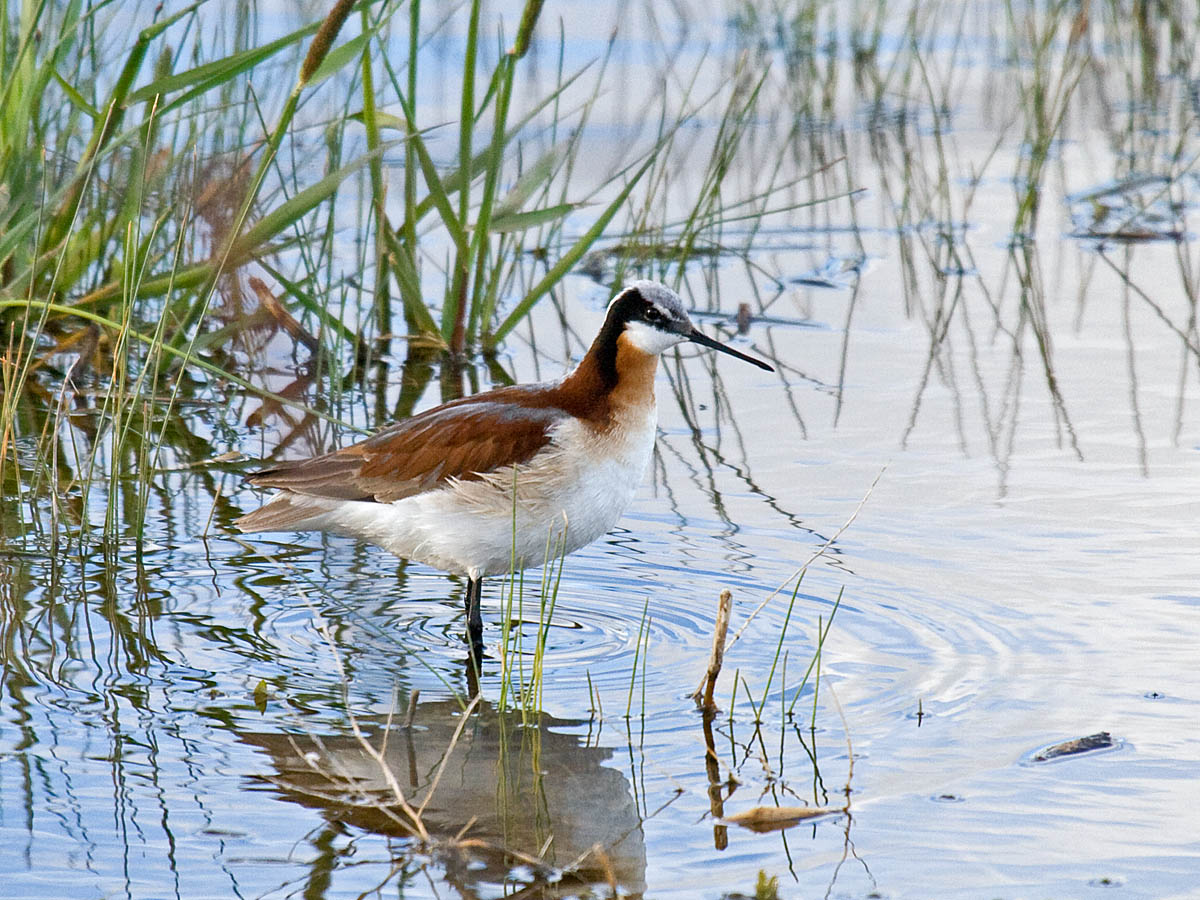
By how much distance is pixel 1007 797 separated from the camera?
4.60m

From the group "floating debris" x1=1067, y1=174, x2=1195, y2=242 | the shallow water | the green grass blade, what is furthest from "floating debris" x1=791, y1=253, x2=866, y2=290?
the green grass blade

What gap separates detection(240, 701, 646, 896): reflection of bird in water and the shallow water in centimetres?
1

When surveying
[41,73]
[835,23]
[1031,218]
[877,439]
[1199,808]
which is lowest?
[1199,808]

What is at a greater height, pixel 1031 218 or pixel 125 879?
pixel 1031 218

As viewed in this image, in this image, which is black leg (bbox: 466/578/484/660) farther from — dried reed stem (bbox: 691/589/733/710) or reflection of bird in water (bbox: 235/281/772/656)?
dried reed stem (bbox: 691/589/733/710)

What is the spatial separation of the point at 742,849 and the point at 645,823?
0.28 meters

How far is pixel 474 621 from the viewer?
19.4 ft

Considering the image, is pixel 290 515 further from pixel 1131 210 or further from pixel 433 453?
pixel 1131 210

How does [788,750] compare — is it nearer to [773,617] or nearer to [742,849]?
[742,849]

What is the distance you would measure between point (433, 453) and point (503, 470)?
0.99ft

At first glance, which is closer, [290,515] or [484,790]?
[484,790]

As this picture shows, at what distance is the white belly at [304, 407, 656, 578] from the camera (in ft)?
19.4

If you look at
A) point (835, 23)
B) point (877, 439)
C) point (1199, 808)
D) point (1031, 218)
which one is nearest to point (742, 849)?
point (1199, 808)

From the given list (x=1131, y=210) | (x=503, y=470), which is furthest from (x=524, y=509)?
Result: (x=1131, y=210)
